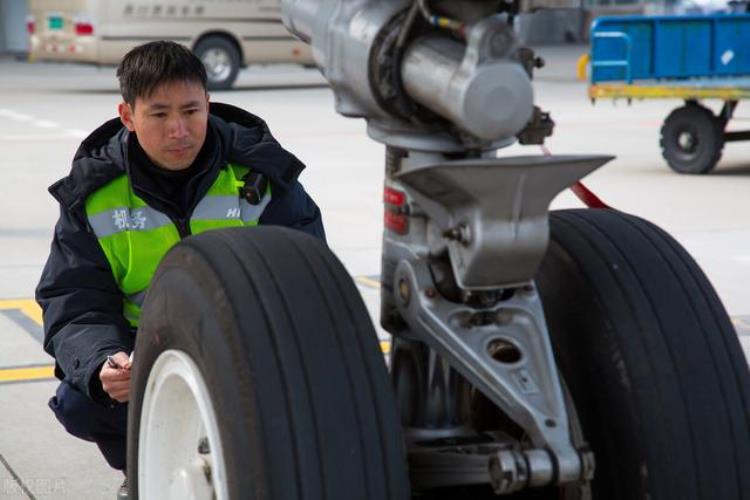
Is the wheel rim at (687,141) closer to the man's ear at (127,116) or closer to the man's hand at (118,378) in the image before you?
the man's ear at (127,116)

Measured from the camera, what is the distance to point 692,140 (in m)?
10.8

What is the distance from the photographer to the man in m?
3.09

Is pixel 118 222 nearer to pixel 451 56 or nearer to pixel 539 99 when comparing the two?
pixel 451 56

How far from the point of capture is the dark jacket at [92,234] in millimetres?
3082

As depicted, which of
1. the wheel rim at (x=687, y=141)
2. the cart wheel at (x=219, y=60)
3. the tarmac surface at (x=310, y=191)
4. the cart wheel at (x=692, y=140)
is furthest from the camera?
the cart wheel at (x=219, y=60)

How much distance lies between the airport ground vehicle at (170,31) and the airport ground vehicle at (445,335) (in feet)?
50.9

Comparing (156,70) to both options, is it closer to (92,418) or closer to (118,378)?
(118,378)

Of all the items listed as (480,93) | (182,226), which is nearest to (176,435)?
(182,226)

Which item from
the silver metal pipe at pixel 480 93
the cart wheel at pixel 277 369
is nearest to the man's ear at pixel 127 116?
the cart wheel at pixel 277 369

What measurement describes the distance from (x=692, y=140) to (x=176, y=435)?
348 inches

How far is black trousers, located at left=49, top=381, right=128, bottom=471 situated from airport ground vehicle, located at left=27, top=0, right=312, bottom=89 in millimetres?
14758

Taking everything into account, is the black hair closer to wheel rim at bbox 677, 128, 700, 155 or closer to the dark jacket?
the dark jacket

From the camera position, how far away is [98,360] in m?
2.94

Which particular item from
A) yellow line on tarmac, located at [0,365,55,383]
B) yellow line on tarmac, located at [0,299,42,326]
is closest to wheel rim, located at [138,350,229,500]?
yellow line on tarmac, located at [0,365,55,383]
